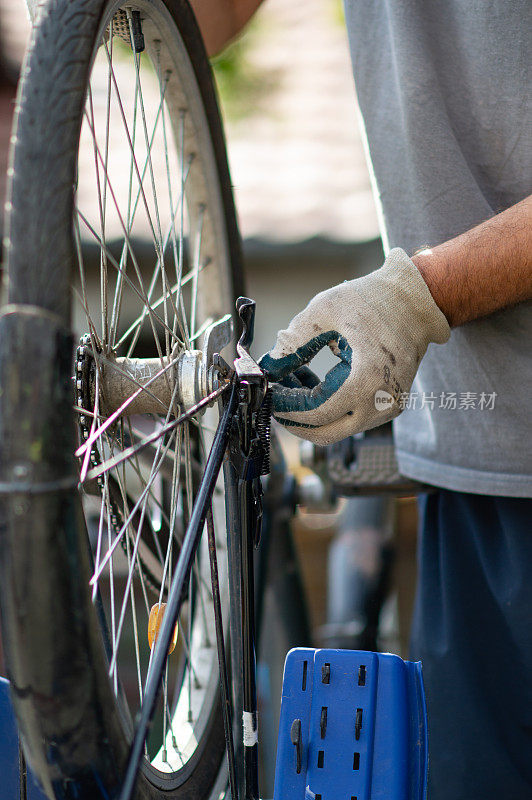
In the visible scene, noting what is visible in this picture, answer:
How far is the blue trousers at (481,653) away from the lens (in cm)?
96

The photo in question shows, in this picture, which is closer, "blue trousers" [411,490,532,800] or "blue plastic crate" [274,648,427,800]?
"blue plastic crate" [274,648,427,800]

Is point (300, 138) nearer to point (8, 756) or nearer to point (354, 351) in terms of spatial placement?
point (354, 351)

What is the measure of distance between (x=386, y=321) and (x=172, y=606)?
0.37 metres

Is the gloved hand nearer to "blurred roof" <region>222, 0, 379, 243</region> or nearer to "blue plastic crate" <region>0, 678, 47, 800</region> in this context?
"blue plastic crate" <region>0, 678, 47, 800</region>

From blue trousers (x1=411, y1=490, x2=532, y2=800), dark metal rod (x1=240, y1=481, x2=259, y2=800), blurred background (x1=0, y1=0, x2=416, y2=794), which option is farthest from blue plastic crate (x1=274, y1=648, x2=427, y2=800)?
blurred background (x1=0, y1=0, x2=416, y2=794)

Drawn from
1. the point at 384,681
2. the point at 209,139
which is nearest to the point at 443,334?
the point at 384,681

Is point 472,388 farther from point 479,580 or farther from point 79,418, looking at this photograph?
point 79,418

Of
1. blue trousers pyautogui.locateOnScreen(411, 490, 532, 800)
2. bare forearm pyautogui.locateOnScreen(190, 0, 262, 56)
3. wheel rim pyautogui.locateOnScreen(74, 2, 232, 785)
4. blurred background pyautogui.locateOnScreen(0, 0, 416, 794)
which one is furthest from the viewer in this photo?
blurred background pyautogui.locateOnScreen(0, 0, 416, 794)

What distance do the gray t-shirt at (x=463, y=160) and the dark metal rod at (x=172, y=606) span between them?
0.41 meters

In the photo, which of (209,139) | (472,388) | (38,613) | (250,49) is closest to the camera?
(38,613)

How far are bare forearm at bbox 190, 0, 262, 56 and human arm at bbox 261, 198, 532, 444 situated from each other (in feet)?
2.05

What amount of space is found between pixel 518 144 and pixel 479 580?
56 cm

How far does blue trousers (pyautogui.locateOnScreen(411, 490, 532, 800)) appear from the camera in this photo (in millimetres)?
960

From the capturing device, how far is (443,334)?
83cm
